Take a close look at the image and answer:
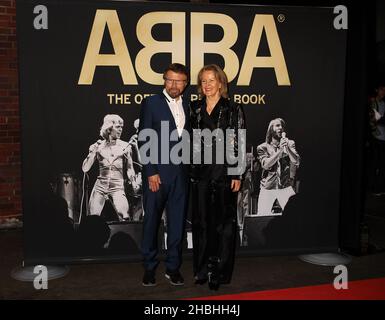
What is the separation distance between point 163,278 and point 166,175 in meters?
0.94

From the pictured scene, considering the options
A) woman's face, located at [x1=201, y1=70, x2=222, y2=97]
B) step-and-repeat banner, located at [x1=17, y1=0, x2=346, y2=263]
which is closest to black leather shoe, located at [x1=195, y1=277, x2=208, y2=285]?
step-and-repeat banner, located at [x1=17, y1=0, x2=346, y2=263]

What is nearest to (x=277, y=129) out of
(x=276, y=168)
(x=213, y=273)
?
(x=276, y=168)

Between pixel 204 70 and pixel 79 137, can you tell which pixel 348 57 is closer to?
pixel 204 70

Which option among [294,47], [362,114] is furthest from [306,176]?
[294,47]

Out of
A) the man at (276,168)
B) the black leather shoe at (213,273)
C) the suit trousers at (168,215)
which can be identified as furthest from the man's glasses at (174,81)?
the black leather shoe at (213,273)

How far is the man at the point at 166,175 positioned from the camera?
3529 mm

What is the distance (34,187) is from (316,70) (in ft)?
8.74

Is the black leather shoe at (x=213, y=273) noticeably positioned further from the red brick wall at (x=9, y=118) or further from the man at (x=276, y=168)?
the red brick wall at (x=9, y=118)

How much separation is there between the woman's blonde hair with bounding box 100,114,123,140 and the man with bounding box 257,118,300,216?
4.19ft

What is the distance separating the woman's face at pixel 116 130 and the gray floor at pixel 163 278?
3.95 feet

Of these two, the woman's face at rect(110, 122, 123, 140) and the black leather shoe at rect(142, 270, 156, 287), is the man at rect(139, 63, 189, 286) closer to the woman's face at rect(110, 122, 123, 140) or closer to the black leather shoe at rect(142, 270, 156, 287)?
the black leather shoe at rect(142, 270, 156, 287)

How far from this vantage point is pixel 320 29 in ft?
13.3

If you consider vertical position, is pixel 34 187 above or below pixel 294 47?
below

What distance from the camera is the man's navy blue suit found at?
11.6 feet
